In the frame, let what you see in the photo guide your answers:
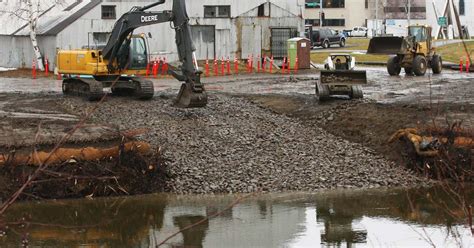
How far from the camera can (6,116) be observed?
23891 millimetres

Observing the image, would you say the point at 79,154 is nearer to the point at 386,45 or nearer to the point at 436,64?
the point at 386,45

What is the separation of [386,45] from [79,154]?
23.9 meters

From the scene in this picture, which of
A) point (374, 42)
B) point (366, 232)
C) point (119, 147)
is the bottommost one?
point (366, 232)

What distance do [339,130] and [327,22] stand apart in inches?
3176

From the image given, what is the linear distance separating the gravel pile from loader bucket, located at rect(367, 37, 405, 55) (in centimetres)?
1428

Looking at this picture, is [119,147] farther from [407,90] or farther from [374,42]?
[374,42]

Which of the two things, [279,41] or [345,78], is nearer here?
[345,78]

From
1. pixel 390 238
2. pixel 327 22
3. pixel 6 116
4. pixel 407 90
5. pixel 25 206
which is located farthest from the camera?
pixel 327 22

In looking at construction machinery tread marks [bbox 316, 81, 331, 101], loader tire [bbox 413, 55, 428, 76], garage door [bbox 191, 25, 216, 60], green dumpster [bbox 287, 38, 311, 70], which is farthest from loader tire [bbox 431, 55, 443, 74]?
construction machinery tread marks [bbox 316, 81, 331, 101]

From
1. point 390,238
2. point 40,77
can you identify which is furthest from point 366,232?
point 40,77

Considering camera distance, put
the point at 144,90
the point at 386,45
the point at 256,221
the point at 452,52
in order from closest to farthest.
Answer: the point at 256,221 < the point at 144,90 < the point at 386,45 < the point at 452,52

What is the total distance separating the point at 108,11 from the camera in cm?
4481

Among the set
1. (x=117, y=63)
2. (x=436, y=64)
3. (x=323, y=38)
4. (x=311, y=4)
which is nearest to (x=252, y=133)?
(x=117, y=63)

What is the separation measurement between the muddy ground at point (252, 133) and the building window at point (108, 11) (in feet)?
42.9
